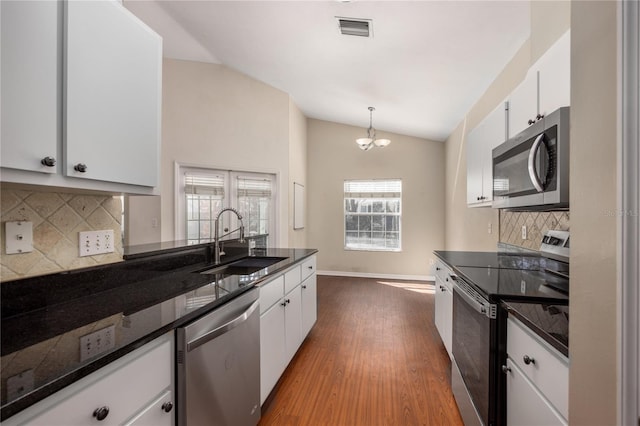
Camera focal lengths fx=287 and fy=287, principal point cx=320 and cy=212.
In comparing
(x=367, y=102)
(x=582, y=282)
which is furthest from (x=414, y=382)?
(x=367, y=102)

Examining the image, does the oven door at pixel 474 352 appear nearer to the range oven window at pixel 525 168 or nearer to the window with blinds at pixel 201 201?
the range oven window at pixel 525 168

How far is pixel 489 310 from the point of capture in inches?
51.9

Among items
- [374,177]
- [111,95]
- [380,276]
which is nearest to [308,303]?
[111,95]

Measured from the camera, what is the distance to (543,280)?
1654 millimetres

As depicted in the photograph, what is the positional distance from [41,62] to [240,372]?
146 centimetres

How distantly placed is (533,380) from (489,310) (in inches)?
12.3

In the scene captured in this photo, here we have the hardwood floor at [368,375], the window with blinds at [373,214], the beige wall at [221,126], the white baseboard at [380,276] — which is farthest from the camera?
the window with blinds at [373,214]

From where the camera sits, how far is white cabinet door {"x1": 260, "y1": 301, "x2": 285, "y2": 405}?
5.76ft

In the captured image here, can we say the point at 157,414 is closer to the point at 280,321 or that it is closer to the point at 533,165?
the point at 280,321

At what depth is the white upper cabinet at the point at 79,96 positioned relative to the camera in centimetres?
87

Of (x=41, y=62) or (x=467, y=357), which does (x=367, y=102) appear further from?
(x=41, y=62)

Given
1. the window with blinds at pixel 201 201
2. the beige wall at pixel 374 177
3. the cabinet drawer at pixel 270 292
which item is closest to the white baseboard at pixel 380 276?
the beige wall at pixel 374 177

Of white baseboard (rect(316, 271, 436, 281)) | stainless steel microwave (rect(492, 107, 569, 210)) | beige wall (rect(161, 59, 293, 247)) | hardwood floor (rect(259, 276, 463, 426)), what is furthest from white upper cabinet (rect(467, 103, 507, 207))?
white baseboard (rect(316, 271, 436, 281))

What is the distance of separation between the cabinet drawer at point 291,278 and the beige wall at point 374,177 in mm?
3797
